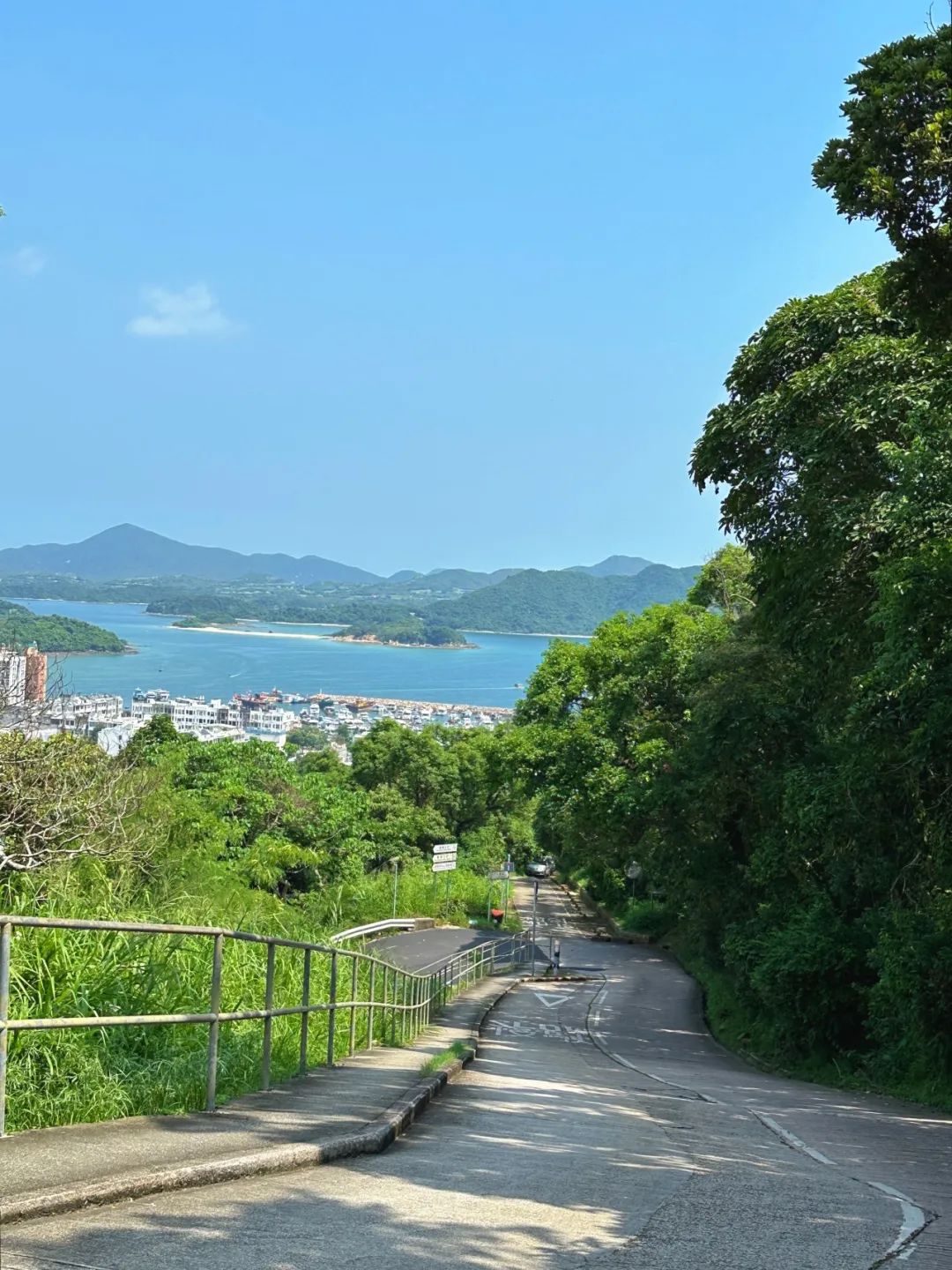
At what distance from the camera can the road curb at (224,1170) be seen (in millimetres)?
4582

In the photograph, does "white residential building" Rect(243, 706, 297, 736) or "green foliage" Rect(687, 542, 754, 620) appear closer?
"green foliage" Rect(687, 542, 754, 620)

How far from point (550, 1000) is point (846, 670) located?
16.6 metres

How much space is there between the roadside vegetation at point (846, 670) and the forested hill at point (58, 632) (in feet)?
58.6

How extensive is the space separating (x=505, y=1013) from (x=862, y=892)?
8768mm

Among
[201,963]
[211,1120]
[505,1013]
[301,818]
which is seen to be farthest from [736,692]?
[211,1120]

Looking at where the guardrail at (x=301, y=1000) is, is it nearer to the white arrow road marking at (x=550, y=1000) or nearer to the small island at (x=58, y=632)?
the white arrow road marking at (x=550, y=1000)

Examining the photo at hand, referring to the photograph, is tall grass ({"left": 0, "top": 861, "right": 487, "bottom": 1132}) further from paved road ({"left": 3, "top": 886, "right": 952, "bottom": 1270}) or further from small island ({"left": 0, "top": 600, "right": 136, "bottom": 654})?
small island ({"left": 0, "top": 600, "right": 136, "bottom": 654})

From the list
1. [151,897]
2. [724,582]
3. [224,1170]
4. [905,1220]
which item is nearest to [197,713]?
[724,582]

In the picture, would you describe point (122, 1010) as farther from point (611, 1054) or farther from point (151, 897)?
point (611, 1054)

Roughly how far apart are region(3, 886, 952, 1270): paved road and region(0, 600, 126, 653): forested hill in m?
27.0

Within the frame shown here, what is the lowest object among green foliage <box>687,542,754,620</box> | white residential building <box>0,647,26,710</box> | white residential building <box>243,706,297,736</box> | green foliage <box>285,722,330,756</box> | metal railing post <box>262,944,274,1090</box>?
Answer: green foliage <box>285,722,330,756</box>

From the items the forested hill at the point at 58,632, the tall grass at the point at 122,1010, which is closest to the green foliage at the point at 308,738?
the forested hill at the point at 58,632

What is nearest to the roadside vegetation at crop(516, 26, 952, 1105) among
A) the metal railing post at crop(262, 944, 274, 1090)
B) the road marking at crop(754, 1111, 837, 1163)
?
the road marking at crop(754, 1111, 837, 1163)

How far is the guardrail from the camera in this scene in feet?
18.7
